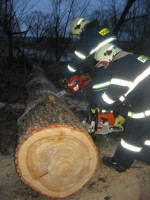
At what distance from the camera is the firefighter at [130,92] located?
6.74 ft

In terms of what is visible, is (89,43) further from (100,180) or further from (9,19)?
(9,19)

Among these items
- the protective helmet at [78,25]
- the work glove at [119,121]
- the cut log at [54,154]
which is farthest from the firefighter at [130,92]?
the protective helmet at [78,25]

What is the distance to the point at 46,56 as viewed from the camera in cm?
901

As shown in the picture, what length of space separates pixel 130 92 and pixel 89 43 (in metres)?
1.45

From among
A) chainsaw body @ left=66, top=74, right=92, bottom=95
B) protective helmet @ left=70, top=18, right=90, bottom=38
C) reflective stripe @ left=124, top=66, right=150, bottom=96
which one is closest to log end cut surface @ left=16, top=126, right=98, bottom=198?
reflective stripe @ left=124, top=66, right=150, bottom=96

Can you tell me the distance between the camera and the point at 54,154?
190 centimetres

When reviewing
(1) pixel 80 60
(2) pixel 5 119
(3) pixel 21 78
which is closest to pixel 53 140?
(1) pixel 80 60

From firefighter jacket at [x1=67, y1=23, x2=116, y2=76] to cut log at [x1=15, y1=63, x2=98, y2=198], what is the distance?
1493mm

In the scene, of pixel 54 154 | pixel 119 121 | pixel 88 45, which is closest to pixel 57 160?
pixel 54 154

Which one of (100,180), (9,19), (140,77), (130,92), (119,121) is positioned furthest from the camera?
(9,19)

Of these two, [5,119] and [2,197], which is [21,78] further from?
[2,197]

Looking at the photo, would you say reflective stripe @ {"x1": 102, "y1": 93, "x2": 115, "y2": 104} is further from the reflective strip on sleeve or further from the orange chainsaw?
the reflective strip on sleeve

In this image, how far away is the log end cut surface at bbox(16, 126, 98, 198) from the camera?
5.98ft

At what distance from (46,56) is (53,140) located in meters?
7.92
